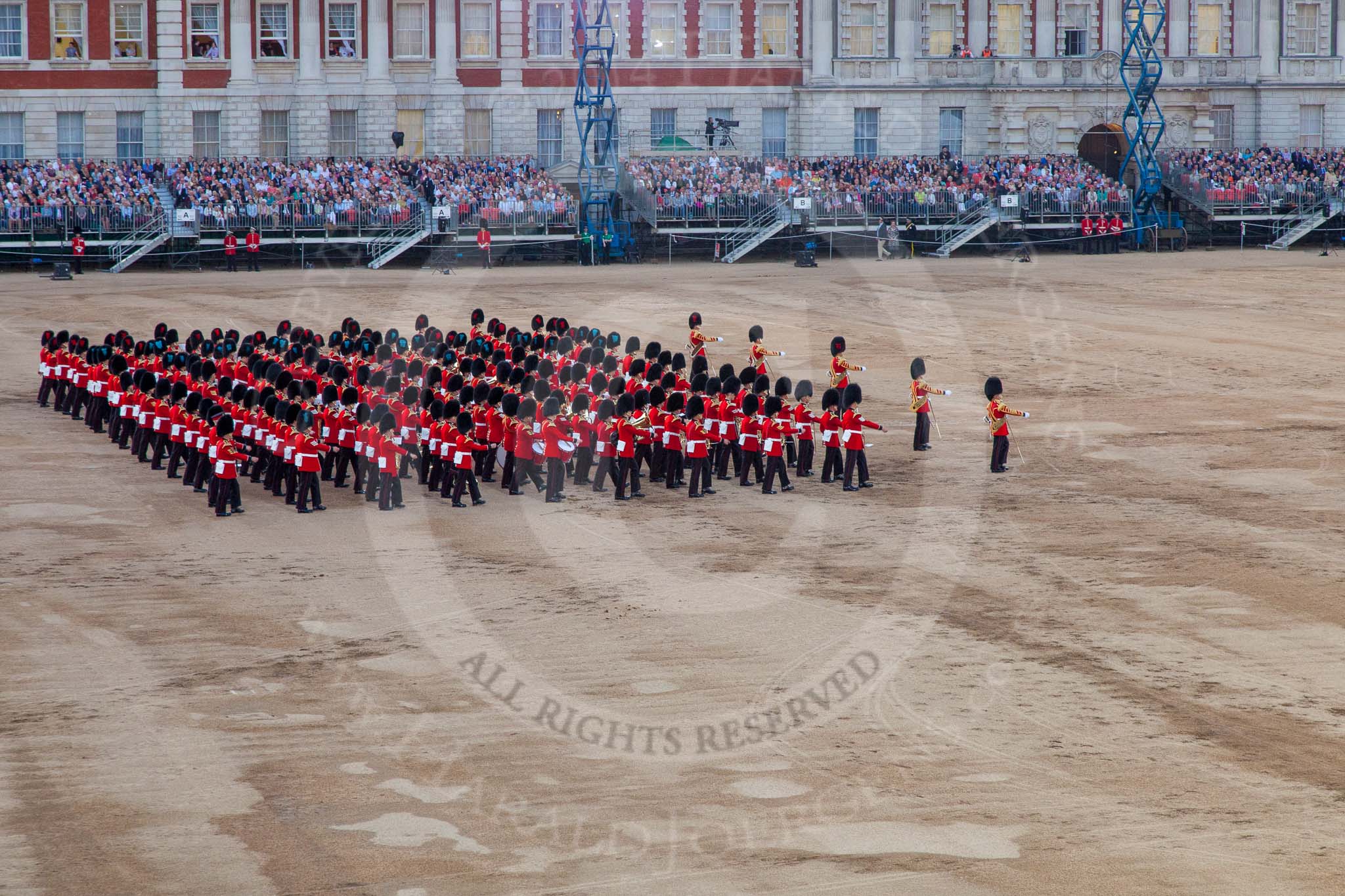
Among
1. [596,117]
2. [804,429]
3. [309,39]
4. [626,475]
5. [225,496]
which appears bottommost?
[225,496]

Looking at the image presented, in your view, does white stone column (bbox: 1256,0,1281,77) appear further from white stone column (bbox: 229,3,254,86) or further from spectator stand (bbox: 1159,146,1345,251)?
white stone column (bbox: 229,3,254,86)

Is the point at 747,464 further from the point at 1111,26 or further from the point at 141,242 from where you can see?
the point at 1111,26

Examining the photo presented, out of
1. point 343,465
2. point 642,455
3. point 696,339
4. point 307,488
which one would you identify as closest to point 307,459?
point 307,488

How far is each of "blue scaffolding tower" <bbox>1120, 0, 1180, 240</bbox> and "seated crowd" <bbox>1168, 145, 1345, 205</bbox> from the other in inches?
39.4

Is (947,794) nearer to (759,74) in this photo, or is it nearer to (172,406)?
(172,406)

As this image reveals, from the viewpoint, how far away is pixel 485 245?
44.1 metres

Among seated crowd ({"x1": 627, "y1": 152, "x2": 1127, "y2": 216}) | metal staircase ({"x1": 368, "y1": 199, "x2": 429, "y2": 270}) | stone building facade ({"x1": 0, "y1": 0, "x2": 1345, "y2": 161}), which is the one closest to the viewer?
metal staircase ({"x1": 368, "y1": 199, "x2": 429, "y2": 270})

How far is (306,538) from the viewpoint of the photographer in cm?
1711

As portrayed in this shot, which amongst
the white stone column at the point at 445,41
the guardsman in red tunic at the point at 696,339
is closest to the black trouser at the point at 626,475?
the guardsman in red tunic at the point at 696,339

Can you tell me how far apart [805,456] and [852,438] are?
1002mm

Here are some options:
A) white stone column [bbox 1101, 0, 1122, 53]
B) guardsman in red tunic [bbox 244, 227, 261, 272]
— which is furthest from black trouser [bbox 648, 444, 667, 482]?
white stone column [bbox 1101, 0, 1122, 53]

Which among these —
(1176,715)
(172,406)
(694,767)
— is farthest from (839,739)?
(172,406)

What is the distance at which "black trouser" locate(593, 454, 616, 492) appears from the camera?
19.6 metres

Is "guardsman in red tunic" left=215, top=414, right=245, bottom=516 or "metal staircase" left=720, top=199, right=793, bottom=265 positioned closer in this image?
"guardsman in red tunic" left=215, top=414, right=245, bottom=516
